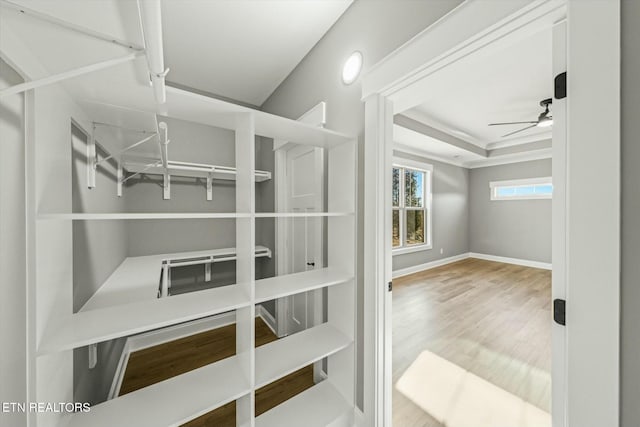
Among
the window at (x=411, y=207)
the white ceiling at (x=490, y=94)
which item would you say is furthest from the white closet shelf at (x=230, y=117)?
the window at (x=411, y=207)

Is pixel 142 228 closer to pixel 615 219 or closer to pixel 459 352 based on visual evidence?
pixel 615 219

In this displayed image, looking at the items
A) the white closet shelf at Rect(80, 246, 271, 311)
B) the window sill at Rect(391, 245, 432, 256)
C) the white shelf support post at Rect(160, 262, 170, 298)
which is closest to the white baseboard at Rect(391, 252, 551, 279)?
the window sill at Rect(391, 245, 432, 256)

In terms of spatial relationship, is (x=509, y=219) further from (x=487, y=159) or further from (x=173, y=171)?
(x=173, y=171)

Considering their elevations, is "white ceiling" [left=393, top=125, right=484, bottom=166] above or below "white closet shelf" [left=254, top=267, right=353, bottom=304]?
above

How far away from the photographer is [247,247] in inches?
46.3

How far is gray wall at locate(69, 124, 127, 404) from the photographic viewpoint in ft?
3.75

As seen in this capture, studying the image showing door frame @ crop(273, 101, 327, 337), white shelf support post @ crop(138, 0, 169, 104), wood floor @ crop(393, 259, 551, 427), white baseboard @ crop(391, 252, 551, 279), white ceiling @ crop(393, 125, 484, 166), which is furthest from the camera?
white baseboard @ crop(391, 252, 551, 279)

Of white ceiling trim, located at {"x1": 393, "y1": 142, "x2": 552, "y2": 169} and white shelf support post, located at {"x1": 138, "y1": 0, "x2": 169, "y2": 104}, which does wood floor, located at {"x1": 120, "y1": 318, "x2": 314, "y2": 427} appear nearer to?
white shelf support post, located at {"x1": 138, "y1": 0, "x2": 169, "y2": 104}

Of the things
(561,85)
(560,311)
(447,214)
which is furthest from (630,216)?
(447,214)

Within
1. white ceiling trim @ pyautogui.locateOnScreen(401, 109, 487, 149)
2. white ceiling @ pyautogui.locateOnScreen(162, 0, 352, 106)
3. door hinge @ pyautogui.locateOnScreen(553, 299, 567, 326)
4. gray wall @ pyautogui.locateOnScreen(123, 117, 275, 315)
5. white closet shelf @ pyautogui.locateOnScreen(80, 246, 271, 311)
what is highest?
white ceiling trim @ pyautogui.locateOnScreen(401, 109, 487, 149)

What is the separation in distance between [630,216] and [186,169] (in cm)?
268

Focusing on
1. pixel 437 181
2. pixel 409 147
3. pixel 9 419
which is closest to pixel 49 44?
pixel 9 419

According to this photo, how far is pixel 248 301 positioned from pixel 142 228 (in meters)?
1.94

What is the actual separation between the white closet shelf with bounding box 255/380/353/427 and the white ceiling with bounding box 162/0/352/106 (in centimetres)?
249
